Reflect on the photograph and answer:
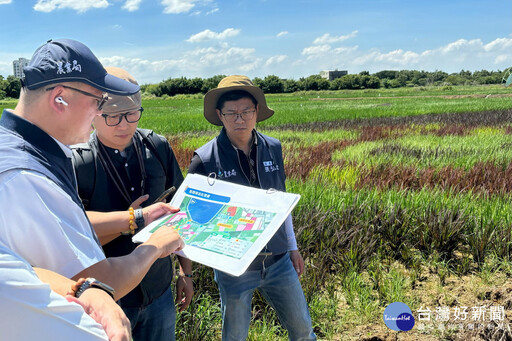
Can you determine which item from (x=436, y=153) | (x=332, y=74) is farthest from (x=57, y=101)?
(x=332, y=74)

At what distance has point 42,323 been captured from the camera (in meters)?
0.64

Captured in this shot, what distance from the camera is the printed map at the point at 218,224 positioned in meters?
1.42

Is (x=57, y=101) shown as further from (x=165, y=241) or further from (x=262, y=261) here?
(x=262, y=261)

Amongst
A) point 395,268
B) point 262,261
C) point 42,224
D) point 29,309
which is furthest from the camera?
point 395,268

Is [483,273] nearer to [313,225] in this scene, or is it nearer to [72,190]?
[313,225]

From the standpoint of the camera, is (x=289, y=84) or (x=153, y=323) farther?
(x=289, y=84)

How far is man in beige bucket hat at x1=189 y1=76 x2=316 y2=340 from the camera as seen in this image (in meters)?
2.03

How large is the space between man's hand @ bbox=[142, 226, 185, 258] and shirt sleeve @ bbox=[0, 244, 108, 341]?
53 centimetres

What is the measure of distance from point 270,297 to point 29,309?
163 cm

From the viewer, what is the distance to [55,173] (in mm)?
909

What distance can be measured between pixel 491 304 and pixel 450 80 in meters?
116

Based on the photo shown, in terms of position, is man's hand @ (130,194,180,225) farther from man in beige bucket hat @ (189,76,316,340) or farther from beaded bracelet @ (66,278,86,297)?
beaded bracelet @ (66,278,86,297)

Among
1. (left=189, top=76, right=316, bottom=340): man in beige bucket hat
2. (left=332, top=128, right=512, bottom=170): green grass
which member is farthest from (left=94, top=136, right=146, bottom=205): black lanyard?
(left=332, top=128, right=512, bottom=170): green grass

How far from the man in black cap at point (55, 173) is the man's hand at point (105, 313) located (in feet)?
0.08
